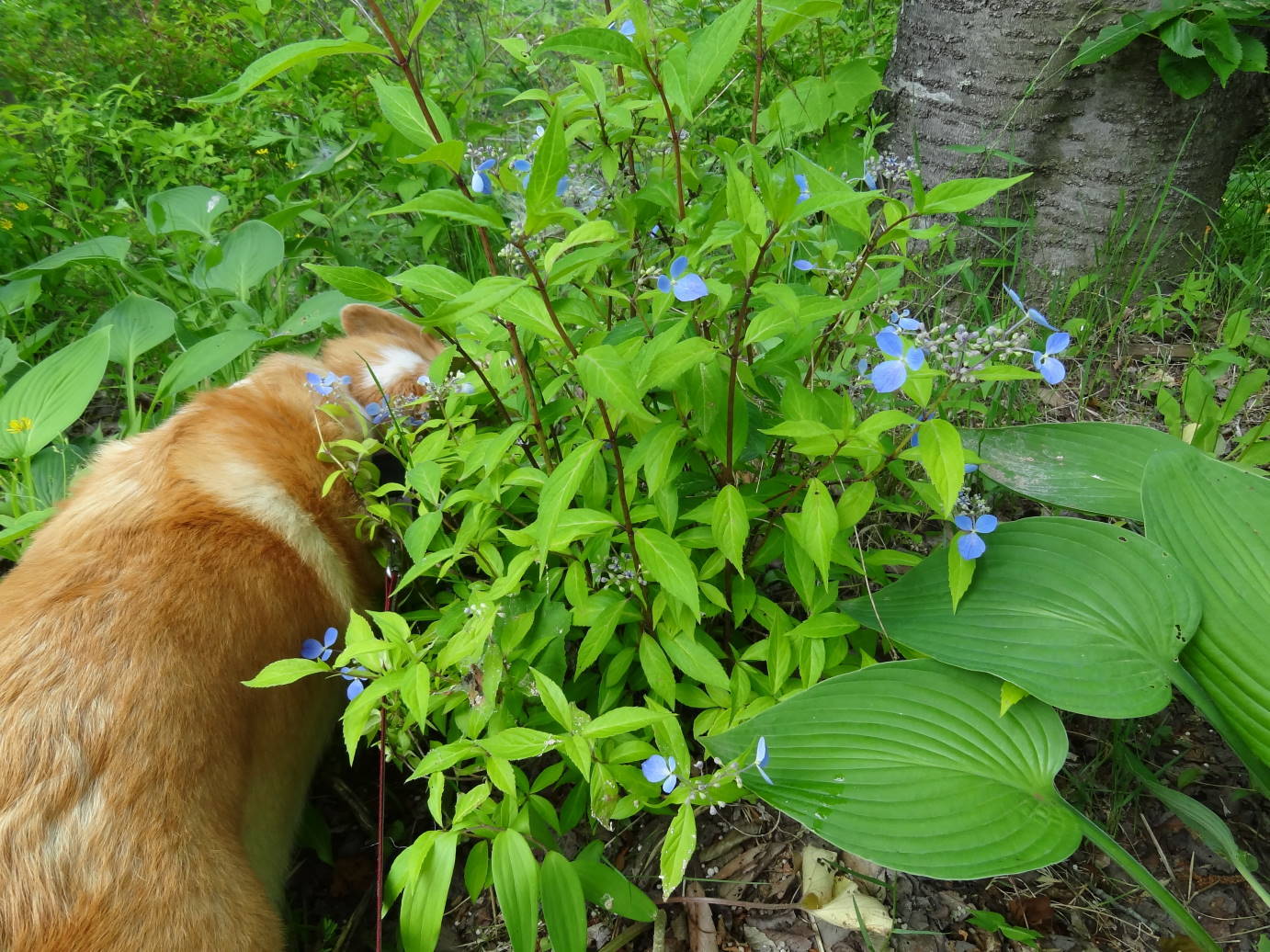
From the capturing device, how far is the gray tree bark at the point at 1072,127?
2.49 metres

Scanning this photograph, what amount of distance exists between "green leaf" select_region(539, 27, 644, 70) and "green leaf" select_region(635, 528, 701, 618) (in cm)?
72

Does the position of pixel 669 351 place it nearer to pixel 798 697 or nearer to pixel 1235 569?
pixel 798 697

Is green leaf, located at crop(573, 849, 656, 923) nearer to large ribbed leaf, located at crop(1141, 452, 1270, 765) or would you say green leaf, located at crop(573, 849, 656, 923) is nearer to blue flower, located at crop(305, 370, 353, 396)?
large ribbed leaf, located at crop(1141, 452, 1270, 765)

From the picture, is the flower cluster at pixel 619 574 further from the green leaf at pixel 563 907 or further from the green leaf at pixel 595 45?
the green leaf at pixel 595 45

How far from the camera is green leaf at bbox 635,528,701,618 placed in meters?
1.18

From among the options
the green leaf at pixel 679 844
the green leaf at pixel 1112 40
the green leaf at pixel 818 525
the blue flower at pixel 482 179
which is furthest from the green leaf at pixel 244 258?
the green leaf at pixel 1112 40

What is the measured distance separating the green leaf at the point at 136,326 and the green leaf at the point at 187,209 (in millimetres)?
467

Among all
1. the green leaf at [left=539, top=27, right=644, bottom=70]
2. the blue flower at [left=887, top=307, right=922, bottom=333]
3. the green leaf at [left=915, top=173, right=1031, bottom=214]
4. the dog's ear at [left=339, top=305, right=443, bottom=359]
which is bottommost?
the dog's ear at [left=339, top=305, right=443, bottom=359]

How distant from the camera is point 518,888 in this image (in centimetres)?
126

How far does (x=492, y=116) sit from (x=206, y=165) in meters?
1.61

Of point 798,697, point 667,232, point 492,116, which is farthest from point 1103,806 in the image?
point 492,116

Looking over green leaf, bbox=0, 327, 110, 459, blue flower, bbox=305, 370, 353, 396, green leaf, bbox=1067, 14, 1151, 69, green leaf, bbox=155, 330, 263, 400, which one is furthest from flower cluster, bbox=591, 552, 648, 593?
green leaf, bbox=1067, 14, 1151, 69

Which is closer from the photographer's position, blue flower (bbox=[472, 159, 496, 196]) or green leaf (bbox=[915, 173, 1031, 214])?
green leaf (bbox=[915, 173, 1031, 214])

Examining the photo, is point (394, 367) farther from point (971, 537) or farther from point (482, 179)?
point (971, 537)
